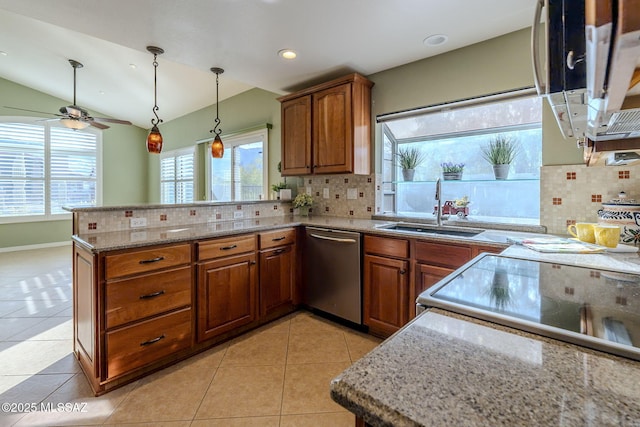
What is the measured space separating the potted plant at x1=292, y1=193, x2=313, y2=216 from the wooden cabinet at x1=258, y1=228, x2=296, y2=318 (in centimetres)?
65

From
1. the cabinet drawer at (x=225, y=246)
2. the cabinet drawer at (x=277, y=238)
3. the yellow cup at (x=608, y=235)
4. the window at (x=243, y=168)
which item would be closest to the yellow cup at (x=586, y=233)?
the yellow cup at (x=608, y=235)

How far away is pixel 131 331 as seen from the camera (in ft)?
6.09

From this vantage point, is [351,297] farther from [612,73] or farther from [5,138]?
[5,138]

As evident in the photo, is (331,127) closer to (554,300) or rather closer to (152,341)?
(152,341)

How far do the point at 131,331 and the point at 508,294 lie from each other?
206 cm

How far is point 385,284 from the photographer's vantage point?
2404mm

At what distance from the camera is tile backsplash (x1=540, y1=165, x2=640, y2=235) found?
190 centimetres

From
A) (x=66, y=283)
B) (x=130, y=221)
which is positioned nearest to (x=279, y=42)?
(x=130, y=221)

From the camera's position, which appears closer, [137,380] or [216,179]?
[137,380]

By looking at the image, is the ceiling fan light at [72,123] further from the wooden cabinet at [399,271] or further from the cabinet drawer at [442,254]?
the cabinet drawer at [442,254]

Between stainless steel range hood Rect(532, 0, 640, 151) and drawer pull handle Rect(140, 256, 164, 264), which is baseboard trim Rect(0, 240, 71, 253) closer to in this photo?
drawer pull handle Rect(140, 256, 164, 264)

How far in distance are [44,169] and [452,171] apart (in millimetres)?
7738

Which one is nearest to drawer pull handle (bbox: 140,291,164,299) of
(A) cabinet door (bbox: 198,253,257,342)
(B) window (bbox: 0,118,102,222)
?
(A) cabinet door (bbox: 198,253,257,342)

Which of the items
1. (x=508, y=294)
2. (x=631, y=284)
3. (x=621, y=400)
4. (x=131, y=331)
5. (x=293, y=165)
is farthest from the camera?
(x=293, y=165)
